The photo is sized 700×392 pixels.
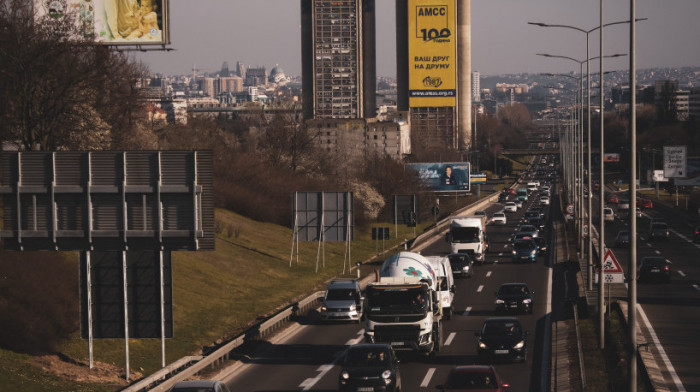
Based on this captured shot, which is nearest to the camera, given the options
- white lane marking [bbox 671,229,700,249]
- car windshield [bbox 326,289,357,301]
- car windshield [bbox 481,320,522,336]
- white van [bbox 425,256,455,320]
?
car windshield [bbox 481,320,522,336]

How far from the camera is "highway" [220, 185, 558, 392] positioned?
3195 centimetres

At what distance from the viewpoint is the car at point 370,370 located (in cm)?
2894

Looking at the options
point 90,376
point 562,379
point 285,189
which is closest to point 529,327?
point 562,379

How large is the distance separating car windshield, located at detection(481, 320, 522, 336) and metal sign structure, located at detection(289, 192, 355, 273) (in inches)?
1033

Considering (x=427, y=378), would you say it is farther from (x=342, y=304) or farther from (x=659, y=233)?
(x=659, y=233)

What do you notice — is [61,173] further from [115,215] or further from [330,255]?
[330,255]

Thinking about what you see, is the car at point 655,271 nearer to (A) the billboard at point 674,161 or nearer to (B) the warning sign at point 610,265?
(B) the warning sign at point 610,265

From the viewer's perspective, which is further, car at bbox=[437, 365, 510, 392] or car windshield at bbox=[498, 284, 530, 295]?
car windshield at bbox=[498, 284, 530, 295]

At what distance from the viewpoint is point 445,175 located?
12244 centimetres

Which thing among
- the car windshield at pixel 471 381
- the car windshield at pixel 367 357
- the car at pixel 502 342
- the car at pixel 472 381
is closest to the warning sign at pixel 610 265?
the car at pixel 502 342

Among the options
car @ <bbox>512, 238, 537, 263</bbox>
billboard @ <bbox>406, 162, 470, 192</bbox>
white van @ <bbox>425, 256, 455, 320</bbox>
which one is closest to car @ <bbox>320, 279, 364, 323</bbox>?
white van @ <bbox>425, 256, 455, 320</bbox>

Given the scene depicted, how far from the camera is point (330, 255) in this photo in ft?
258

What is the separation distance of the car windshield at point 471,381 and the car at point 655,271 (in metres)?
32.8

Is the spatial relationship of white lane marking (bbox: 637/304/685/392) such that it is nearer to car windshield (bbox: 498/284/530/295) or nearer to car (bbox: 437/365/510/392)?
car windshield (bbox: 498/284/530/295)
